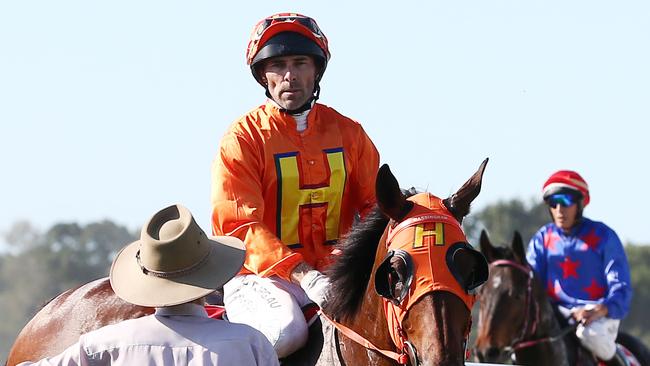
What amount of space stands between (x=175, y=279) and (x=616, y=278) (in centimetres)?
785

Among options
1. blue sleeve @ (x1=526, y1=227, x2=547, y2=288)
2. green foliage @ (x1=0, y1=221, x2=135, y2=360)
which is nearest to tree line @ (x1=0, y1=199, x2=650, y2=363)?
green foliage @ (x1=0, y1=221, x2=135, y2=360)

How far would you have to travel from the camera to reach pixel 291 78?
6.57 m

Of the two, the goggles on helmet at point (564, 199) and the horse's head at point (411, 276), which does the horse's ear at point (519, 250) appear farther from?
the horse's head at point (411, 276)

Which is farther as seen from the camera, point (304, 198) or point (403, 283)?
point (304, 198)

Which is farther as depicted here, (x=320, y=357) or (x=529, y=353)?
(x=529, y=353)

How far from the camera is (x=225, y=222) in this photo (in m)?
6.32

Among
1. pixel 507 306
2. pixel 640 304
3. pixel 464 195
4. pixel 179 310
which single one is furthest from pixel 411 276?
pixel 640 304

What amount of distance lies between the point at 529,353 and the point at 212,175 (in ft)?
19.7

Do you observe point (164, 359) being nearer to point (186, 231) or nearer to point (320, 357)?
point (186, 231)

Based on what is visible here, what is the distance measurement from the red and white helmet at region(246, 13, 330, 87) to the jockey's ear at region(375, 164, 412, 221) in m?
1.13

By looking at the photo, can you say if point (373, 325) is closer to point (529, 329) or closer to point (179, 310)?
point (179, 310)

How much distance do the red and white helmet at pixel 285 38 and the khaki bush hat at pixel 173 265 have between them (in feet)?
5.82

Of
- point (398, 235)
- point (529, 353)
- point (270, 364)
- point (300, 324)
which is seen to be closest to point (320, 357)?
point (300, 324)

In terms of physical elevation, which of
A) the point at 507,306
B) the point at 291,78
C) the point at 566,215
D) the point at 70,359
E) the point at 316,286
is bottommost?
the point at 507,306
